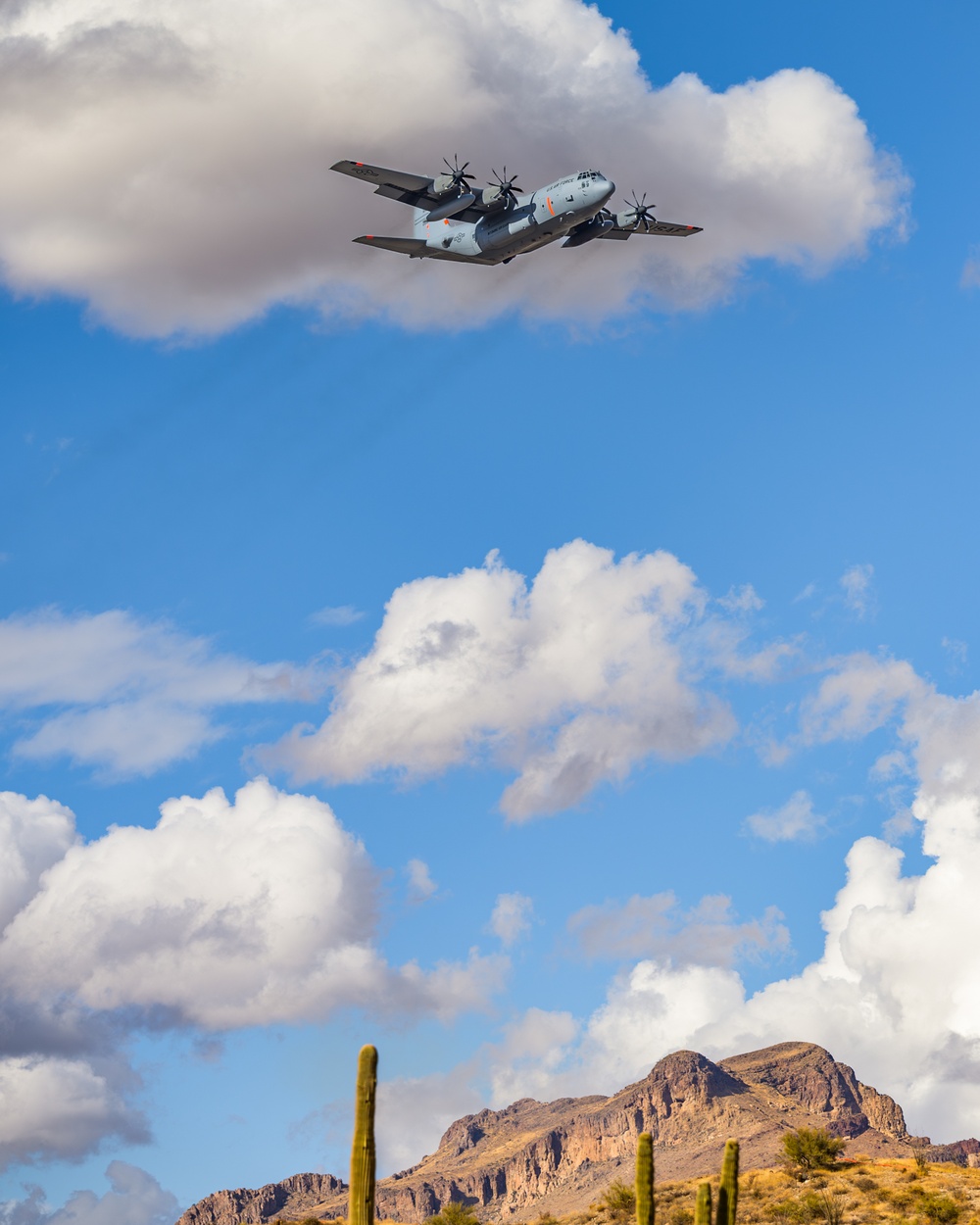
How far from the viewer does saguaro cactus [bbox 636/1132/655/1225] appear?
47.4m

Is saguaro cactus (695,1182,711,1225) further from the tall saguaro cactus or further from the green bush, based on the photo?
the green bush

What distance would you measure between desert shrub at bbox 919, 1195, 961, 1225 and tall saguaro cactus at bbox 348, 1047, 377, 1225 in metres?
63.6

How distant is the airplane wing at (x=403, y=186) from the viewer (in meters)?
108

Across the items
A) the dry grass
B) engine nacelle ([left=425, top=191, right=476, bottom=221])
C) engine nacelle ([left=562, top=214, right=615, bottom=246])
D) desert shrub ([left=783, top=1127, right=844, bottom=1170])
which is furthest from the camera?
engine nacelle ([left=562, top=214, right=615, bottom=246])

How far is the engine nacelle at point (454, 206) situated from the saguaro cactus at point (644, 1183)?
7477 centimetres

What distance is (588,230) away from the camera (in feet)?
380

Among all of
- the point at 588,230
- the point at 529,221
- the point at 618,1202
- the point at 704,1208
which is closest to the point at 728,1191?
the point at 704,1208

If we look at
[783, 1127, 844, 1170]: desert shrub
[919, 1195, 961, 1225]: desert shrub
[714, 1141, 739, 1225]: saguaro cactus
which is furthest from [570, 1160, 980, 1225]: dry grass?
[714, 1141, 739, 1225]: saguaro cactus

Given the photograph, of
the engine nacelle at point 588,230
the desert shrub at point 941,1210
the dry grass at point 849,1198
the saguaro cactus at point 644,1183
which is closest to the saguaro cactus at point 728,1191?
the saguaro cactus at point 644,1183

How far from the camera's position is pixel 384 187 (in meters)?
111

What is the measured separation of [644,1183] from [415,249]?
8177 cm

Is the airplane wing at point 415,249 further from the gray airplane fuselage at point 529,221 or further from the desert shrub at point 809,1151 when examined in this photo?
the desert shrub at point 809,1151

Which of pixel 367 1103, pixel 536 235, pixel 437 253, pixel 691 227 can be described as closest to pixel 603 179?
pixel 536 235

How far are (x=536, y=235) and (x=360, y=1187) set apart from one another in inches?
3331
